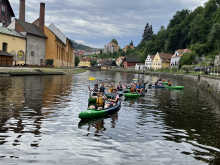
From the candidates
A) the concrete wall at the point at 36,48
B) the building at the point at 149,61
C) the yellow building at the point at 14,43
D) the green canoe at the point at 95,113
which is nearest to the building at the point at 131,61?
the building at the point at 149,61

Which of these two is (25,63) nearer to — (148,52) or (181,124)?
(181,124)

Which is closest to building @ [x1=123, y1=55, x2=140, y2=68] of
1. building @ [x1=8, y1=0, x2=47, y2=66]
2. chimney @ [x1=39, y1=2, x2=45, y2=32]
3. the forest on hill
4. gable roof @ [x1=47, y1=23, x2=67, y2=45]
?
the forest on hill

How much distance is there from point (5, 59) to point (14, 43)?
6.79m

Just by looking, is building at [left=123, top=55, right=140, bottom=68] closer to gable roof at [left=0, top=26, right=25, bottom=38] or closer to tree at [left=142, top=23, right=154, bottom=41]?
tree at [left=142, top=23, right=154, bottom=41]

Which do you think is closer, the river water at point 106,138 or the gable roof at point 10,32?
the river water at point 106,138

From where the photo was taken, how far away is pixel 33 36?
5662 cm

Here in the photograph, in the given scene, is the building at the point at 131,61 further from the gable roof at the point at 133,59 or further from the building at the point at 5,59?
the building at the point at 5,59

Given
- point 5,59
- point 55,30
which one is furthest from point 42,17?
point 5,59

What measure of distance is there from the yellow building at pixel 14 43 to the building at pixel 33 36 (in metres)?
1.81

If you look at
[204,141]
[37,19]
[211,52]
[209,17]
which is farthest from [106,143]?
[209,17]

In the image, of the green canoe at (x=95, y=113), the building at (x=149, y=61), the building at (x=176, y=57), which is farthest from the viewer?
the building at (x=149, y=61)

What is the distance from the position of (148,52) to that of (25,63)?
276ft

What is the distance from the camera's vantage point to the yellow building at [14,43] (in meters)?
47.4

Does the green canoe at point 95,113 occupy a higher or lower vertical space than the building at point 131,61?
lower
